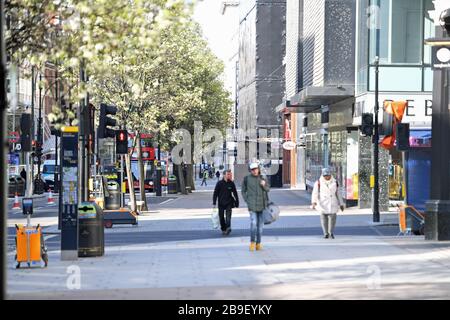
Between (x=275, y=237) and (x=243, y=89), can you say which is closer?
(x=275, y=237)

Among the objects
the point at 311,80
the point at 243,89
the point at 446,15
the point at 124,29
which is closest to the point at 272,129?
the point at 243,89

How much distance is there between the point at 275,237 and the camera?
27531 millimetres

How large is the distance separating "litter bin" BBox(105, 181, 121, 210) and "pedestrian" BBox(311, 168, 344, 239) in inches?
580

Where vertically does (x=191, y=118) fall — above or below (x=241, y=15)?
below

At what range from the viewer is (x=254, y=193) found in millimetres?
22562

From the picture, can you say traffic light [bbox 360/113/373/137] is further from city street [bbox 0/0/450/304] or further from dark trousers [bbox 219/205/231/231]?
dark trousers [bbox 219/205/231/231]

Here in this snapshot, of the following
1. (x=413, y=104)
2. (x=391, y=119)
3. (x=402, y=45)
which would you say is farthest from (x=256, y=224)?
(x=402, y=45)

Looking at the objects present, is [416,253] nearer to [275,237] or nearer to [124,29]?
[275,237]

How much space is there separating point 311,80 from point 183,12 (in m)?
41.0

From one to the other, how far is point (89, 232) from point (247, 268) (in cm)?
431

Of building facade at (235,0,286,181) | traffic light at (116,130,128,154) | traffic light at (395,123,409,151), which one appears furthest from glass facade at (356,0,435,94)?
building facade at (235,0,286,181)

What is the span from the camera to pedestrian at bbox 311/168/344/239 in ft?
86.1

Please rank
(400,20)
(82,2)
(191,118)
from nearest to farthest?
(82,2)
(400,20)
(191,118)

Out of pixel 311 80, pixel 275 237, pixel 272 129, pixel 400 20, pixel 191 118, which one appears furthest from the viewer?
pixel 272 129
